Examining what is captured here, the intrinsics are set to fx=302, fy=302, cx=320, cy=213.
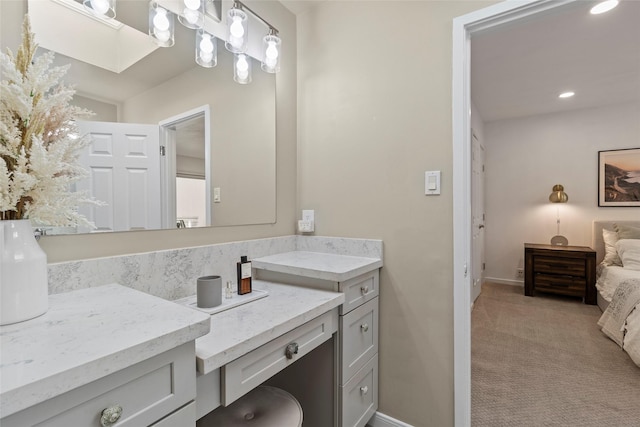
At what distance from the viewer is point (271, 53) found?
1.64 meters

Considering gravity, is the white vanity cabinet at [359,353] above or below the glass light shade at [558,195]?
below

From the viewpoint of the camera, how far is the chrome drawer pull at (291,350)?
40.2 inches

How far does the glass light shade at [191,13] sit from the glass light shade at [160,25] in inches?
2.2

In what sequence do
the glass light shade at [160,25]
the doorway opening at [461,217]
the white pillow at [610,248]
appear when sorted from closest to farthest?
1. the glass light shade at [160,25]
2. the doorway opening at [461,217]
3. the white pillow at [610,248]

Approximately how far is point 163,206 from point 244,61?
88cm

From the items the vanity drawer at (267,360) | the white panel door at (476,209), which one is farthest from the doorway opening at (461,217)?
the white panel door at (476,209)

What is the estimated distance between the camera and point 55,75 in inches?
30.3

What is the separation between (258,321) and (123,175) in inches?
29.6

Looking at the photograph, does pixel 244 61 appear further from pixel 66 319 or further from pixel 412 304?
pixel 412 304

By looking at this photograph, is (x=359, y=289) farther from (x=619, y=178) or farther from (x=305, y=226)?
(x=619, y=178)

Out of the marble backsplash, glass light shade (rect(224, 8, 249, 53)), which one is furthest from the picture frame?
glass light shade (rect(224, 8, 249, 53))

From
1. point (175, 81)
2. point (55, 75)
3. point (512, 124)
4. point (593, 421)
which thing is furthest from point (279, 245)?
point (512, 124)

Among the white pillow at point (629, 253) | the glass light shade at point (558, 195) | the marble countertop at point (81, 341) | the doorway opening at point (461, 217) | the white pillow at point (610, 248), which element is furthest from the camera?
the glass light shade at point (558, 195)

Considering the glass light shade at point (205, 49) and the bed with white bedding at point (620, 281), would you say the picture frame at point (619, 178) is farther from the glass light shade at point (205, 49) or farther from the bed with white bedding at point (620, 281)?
the glass light shade at point (205, 49)
